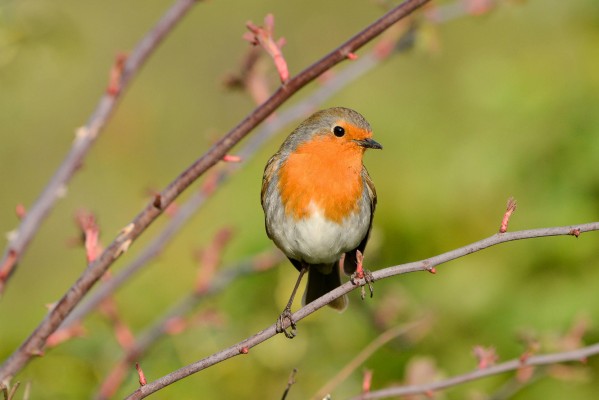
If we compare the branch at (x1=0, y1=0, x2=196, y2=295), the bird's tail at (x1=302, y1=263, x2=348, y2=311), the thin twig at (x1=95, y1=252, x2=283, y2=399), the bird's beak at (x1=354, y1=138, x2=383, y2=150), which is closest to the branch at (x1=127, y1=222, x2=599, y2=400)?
the branch at (x1=0, y1=0, x2=196, y2=295)

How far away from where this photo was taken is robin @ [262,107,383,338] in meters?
3.34

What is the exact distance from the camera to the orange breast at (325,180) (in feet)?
10.9

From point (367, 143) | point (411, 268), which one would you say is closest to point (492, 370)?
point (411, 268)

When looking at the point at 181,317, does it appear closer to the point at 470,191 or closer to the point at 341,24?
the point at 470,191

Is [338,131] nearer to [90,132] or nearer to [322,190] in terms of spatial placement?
[322,190]

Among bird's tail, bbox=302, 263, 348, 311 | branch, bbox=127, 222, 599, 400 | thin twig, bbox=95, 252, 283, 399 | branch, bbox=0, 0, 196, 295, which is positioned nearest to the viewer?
branch, bbox=127, 222, 599, 400

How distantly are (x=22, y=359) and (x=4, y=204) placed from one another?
4.85m

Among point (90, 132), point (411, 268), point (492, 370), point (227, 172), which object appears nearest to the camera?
point (411, 268)

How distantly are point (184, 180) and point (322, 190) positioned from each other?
2.84ft

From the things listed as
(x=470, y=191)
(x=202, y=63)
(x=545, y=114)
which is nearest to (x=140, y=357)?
(x=470, y=191)

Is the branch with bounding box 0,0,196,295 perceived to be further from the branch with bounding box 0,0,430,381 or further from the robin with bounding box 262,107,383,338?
the robin with bounding box 262,107,383,338

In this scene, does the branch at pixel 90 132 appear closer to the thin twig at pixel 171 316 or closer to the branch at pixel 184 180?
the branch at pixel 184 180

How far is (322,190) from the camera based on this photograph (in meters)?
3.33

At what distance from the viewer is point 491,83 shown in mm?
4973
